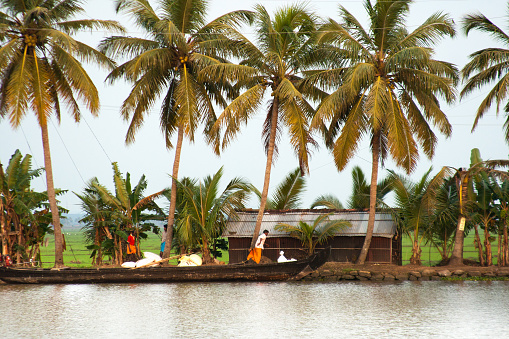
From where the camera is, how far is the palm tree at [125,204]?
62.4 ft

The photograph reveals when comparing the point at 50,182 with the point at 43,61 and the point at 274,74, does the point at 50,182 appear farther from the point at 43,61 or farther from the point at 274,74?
the point at 274,74

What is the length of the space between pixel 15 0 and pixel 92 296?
9334 millimetres

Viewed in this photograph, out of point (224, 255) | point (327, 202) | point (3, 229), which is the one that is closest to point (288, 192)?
point (327, 202)

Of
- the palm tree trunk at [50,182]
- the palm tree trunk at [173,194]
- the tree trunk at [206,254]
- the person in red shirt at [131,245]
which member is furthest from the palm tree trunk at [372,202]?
the palm tree trunk at [50,182]

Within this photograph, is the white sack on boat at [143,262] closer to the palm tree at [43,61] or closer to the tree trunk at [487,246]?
the palm tree at [43,61]

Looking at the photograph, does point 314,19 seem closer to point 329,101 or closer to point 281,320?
point 329,101

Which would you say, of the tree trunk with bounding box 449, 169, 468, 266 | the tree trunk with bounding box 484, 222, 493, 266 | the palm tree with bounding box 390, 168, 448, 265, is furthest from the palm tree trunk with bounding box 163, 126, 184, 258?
the tree trunk with bounding box 484, 222, 493, 266

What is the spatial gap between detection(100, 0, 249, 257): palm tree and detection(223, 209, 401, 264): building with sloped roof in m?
2.47

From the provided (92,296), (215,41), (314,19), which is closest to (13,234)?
(92,296)

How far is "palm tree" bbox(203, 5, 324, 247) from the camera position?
704 inches

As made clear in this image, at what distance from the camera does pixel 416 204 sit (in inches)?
675

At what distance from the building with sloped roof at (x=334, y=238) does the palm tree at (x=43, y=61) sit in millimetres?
5933

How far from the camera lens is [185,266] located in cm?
1623

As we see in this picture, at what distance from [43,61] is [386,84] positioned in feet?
36.3
